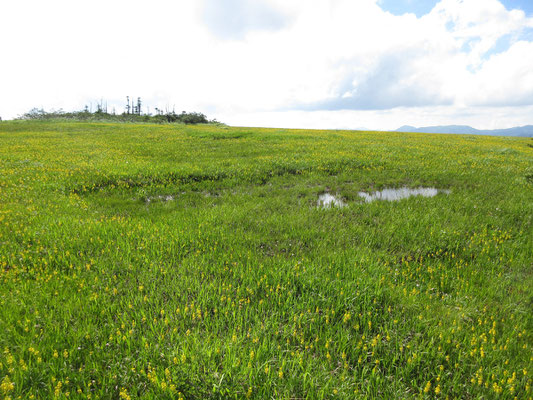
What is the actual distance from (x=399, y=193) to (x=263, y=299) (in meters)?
9.06

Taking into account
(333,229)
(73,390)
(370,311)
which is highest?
(333,229)

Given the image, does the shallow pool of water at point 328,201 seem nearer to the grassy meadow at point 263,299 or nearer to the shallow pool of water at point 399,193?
the grassy meadow at point 263,299

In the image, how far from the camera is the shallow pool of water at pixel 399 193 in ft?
33.5

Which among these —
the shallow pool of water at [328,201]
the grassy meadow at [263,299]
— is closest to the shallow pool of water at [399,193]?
the shallow pool of water at [328,201]

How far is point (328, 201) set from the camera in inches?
380

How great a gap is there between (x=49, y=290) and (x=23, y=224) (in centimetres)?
345

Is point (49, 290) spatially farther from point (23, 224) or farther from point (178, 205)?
point (178, 205)

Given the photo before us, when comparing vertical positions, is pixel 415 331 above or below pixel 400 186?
below

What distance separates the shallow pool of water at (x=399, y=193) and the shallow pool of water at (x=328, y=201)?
1153 millimetres

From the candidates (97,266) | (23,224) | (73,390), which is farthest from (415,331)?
(23,224)

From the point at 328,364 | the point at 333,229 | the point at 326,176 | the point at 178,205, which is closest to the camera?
the point at 328,364

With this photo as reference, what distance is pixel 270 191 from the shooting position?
10.7 meters

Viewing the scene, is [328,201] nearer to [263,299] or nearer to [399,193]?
[399,193]

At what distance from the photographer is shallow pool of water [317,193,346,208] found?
8938 mm
